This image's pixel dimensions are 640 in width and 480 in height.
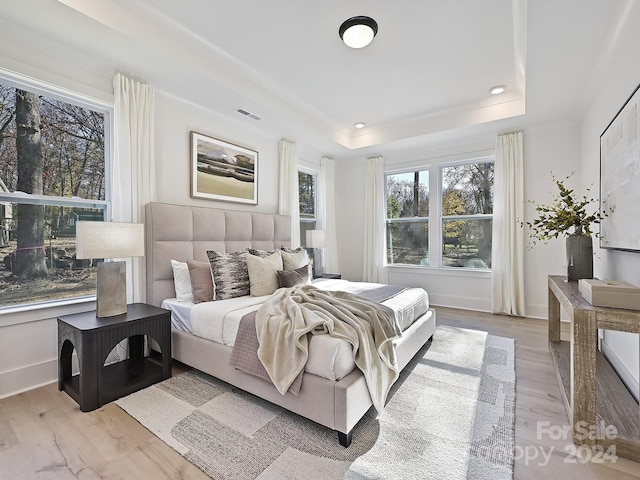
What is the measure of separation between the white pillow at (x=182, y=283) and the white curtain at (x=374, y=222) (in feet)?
11.1

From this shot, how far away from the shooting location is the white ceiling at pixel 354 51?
2217 millimetres

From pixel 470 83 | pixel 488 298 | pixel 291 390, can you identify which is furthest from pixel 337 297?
pixel 488 298

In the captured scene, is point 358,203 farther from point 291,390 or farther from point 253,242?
point 291,390

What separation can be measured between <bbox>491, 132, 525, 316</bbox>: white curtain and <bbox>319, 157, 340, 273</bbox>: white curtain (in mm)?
2610

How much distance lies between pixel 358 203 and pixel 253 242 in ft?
8.35

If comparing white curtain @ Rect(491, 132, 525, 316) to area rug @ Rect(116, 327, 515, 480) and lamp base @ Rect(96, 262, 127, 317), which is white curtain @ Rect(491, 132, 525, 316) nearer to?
area rug @ Rect(116, 327, 515, 480)

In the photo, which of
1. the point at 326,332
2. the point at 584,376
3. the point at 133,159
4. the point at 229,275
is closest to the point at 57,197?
the point at 133,159

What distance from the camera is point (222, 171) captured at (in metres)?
3.77

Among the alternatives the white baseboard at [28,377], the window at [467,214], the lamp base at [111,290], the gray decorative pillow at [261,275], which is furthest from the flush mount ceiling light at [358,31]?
the white baseboard at [28,377]

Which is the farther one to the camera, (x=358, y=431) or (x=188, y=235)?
(x=188, y=235)

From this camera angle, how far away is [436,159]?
499 centimetres

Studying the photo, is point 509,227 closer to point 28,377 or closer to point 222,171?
point 222,171

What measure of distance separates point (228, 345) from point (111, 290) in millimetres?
1034

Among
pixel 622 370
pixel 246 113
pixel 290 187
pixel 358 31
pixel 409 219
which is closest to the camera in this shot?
pixel 622 370
